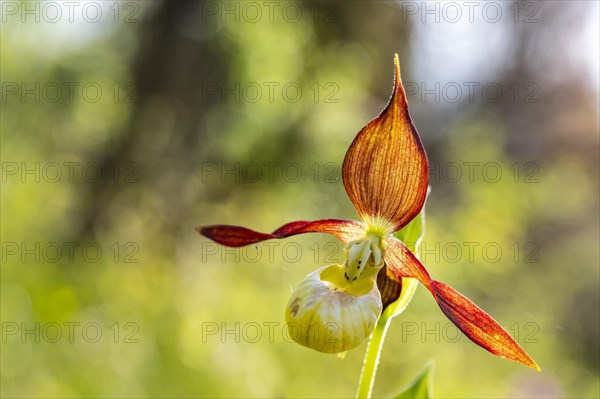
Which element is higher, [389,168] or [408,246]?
[389,168]

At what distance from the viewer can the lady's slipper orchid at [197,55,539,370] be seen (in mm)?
752

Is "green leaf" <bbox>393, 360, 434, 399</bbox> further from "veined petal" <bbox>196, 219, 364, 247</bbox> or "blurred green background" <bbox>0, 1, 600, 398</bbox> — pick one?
"blurred green background" <bbox>0, 1, 600, 398</bbox>

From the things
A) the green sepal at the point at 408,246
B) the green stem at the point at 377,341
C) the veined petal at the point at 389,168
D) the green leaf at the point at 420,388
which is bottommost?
the green leaf at the point at 420,388

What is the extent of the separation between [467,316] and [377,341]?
0.40 feet

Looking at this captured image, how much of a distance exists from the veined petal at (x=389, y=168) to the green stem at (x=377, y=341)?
88 mm

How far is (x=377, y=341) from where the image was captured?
79cm

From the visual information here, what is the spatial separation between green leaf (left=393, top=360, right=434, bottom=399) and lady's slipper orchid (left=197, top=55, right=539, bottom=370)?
0.13 metres

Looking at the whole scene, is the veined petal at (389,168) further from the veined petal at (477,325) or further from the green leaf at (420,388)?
the green leaf at (420,388)

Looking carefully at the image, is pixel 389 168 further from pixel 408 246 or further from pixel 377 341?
pixel 377 341

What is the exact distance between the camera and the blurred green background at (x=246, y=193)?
2.07m

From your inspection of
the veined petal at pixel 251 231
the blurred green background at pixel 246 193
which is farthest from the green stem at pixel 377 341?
the blurred green background at pixel 246 193

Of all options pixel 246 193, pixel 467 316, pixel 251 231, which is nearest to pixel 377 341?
pixel 467 316

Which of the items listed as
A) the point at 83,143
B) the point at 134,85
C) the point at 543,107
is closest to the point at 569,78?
the point at 543,107

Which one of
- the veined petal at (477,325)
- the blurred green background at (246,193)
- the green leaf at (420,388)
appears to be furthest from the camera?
the blurred green background at (246,193)
